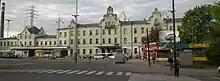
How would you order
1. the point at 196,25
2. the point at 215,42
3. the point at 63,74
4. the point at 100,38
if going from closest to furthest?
1. the point at 63,74
2. the point at 215,42
3. the point at 196,25
4. the point at 100,38

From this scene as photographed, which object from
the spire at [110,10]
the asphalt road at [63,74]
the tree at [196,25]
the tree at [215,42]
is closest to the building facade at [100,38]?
the spire at [110,10]

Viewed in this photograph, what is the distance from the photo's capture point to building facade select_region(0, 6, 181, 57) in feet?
317

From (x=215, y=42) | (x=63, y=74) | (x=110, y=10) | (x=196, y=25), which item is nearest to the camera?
(x=63, y=74)

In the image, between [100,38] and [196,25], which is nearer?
[196,25]

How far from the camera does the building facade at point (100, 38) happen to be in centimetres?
9662

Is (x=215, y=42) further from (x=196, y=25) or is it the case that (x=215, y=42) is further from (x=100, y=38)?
(x=100, y=38)

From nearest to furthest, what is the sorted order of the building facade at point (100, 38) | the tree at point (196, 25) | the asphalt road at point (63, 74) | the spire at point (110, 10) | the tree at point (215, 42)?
the asphalt road at point (63, 74) < the tree at point (215, 42) < the tree at point (196, 25) < the building facade at point (100, 38) < the spire at point (110, 10)

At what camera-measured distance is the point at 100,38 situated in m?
102

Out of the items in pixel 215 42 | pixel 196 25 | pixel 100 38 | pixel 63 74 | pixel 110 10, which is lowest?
pixel 63 74

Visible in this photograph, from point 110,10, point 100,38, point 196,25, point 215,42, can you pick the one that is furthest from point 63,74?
point 110,10

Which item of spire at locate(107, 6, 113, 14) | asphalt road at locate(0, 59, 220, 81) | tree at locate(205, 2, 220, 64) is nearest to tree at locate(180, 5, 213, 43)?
tree at locate(205, 2, 220, 64)

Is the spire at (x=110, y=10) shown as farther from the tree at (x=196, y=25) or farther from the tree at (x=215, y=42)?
the tree at (x=215, y=42)

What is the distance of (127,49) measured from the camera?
97375 millimetres

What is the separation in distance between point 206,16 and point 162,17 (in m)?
30.7
